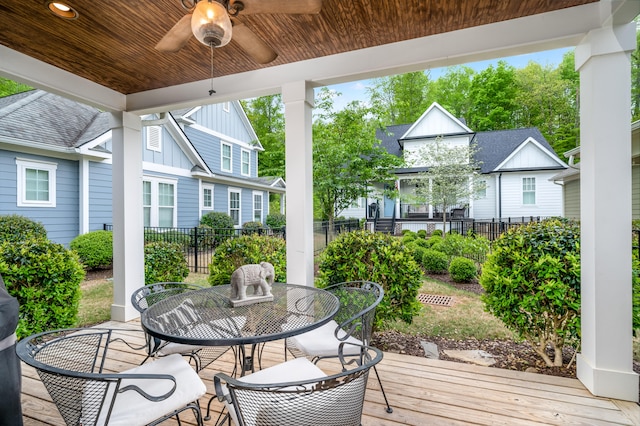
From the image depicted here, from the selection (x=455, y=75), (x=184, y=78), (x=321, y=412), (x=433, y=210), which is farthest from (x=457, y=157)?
(x=321, y=412)

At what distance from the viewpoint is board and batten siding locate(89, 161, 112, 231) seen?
25.7ft

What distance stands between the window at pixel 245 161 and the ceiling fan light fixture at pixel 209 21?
12.5 metres

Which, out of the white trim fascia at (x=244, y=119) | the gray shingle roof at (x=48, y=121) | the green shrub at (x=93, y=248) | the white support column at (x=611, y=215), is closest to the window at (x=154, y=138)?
the gray shingle roof at (x=48, y=121)

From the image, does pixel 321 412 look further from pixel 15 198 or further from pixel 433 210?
pixel 433 210

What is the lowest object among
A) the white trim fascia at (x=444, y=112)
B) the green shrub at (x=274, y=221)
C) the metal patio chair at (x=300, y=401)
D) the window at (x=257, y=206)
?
the metal patio chair at (x=300, y=401)

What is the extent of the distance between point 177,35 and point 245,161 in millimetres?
12475

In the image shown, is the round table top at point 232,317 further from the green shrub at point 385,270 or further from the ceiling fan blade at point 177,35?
the ceiling fan blade at point 177,35

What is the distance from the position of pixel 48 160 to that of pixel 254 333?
26.8 ft

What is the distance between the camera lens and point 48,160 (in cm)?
713

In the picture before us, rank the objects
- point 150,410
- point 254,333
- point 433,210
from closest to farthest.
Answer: point 150,410
point 254,333
point 433,210

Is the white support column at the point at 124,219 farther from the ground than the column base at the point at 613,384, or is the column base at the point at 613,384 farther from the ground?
the white support column at the point at 124,219

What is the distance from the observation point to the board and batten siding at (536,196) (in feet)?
35.8

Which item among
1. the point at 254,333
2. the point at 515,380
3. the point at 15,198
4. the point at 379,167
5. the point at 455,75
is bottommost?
the point at 515,380

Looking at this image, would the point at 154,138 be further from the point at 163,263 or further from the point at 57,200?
the point at 163,263
